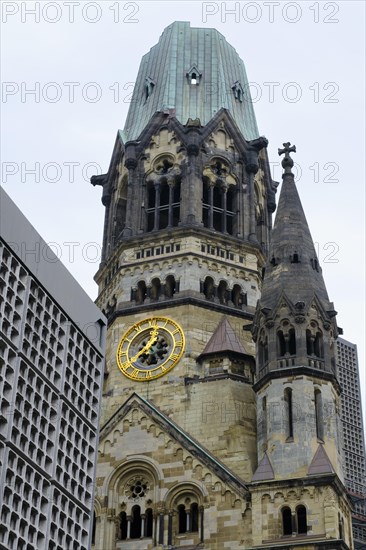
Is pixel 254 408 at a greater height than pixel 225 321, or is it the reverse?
pixel 225 321

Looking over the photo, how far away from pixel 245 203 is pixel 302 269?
1048cm

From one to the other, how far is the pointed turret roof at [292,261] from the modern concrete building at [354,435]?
74.4 feet

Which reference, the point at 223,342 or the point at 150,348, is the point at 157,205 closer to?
the point at 150,348

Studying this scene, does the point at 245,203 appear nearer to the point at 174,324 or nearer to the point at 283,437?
the point at 174,324

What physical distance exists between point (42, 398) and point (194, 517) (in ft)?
41.2

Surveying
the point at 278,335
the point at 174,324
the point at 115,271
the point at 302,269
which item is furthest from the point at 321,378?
the point at 115,271

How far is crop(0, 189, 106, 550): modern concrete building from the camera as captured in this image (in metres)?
38.9

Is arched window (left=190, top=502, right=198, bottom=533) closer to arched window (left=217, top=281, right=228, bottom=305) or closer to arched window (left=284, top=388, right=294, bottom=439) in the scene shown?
arched window (left=284, top=388, right=294, bottom=439)

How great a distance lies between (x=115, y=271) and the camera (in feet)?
212

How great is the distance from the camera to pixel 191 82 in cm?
7100

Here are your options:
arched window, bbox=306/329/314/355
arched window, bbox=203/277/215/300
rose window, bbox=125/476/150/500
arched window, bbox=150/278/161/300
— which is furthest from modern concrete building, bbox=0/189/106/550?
arched window, bbox=203/277/215/300

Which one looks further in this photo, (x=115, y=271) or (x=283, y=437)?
(x=115, y=271)

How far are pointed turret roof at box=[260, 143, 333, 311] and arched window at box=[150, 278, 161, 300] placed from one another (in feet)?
21.8

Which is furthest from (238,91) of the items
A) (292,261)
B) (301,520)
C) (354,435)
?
(301,520)
